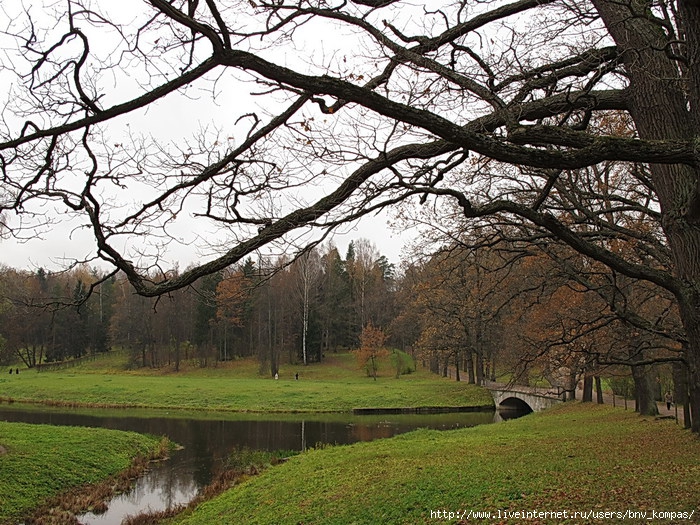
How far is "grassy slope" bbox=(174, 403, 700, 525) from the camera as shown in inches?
265

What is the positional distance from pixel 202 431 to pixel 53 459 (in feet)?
29.6

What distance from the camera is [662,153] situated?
4.23 m

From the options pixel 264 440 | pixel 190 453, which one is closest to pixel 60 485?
pixel 190 453

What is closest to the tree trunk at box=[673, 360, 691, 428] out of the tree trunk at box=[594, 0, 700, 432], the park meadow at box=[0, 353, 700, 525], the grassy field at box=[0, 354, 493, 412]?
the park meadow at box=[0, 353, 700, 525]

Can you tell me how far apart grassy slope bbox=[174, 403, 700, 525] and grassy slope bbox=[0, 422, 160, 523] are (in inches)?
172

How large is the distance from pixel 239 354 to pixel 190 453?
41124 mm

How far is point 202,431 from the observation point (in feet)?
79.2

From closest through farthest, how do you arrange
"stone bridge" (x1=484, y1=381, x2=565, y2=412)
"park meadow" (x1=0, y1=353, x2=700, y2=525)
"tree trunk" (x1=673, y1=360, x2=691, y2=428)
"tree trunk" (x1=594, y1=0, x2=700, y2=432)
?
"tree trunk" (x1=594, y1=0, x2=700, y2=432) → "park meadow" (x1=0, y1=353, x2=700, y2=525) → "tree trunk" (x1=673, y1=360, x2=691, y2=428) → "stone bridge" (x1=484, y1=381, x2=565, y2=412)

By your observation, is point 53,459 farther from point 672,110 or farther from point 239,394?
point 239,394

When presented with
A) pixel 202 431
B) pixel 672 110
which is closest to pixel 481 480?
pixel 672 110

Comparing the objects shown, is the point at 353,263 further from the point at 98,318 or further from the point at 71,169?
the point at 71,169

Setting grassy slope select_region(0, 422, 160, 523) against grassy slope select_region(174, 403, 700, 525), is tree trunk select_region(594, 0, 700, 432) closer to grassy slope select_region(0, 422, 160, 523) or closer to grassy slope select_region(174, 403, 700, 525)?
grassy slope select_region(174, 403, 700, 525)

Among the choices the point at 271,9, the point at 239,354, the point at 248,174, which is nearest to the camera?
the point at 271,9

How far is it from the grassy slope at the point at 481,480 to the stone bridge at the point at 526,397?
11829 millimetres
